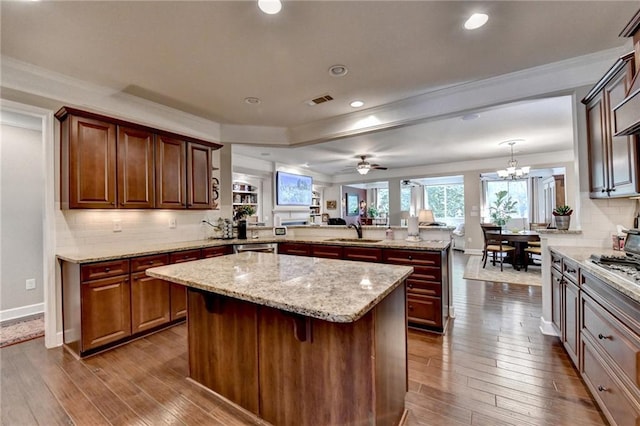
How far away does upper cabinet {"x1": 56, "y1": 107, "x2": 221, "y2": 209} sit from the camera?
2646 mm

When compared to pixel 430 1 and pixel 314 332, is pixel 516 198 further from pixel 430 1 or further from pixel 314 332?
pixel 314 332

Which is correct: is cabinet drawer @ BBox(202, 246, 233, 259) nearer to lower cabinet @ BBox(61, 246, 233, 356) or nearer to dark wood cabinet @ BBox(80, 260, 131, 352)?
lower cabinet @ BBox(61, 246, 233, 356)

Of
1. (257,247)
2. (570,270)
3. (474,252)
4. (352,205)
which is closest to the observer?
(570,270)

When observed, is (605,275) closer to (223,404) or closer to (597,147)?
(597,147)

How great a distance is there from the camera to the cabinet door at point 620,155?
194cm

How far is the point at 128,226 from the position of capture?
3281 mm

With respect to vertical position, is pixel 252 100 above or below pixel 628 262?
above

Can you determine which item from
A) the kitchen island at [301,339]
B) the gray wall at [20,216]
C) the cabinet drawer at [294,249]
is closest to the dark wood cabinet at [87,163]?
the gray wall at [20,216]

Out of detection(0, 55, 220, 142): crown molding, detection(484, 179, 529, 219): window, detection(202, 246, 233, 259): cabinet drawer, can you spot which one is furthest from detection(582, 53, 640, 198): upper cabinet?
detection(484, 179, 529, 219): window

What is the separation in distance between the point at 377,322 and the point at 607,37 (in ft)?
9.67

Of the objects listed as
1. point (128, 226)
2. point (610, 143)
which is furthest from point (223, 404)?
point (610, 143)

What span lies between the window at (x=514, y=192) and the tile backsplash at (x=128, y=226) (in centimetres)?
853

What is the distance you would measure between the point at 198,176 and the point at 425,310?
10.7ft

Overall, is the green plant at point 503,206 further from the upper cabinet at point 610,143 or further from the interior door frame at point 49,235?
the interior door frame at point 49,235
